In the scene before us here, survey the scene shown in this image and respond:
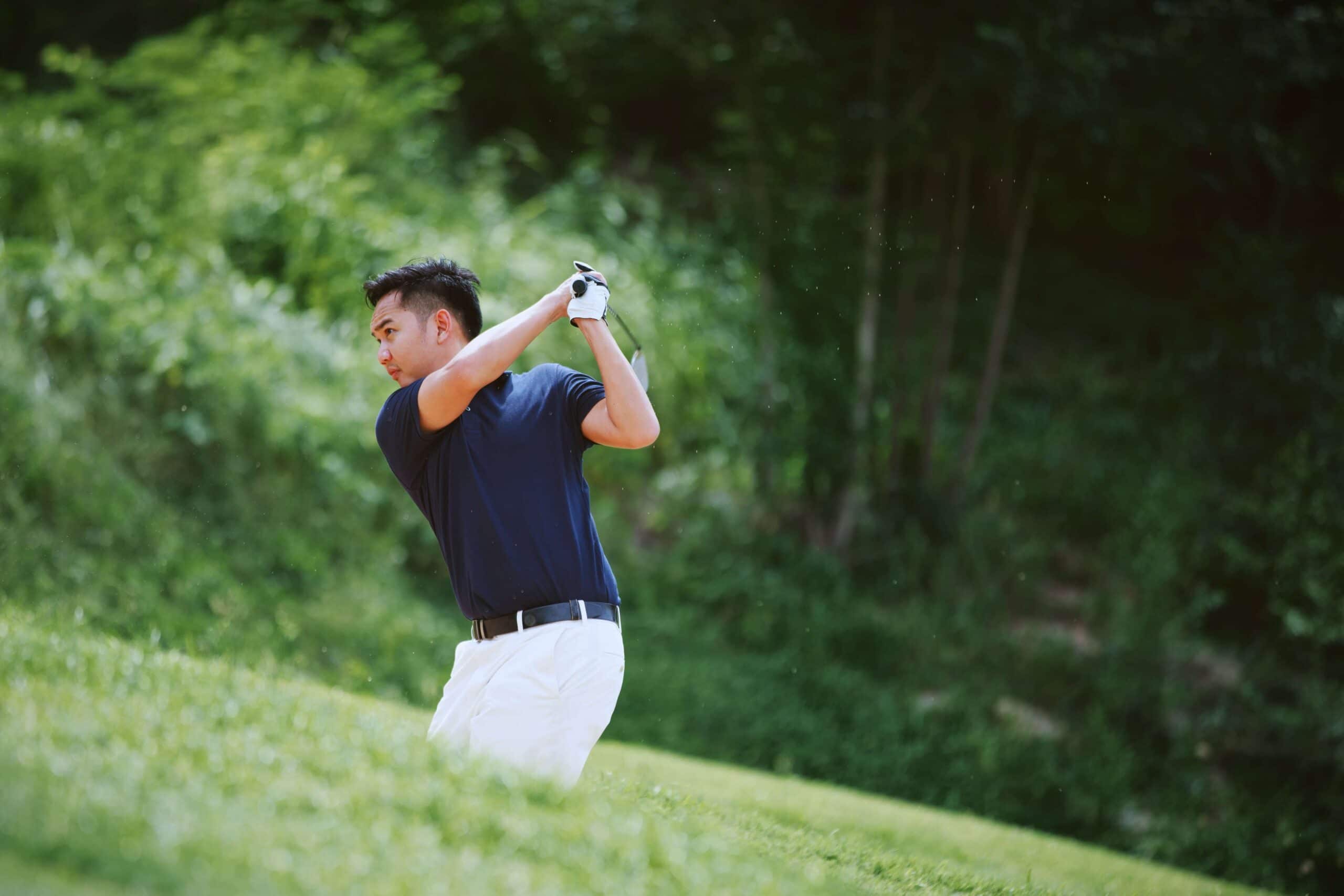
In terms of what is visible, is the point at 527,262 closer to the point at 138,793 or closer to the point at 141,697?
the point at 141,697

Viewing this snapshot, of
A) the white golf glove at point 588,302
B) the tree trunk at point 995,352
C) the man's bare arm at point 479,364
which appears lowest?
the tree trunk at point 995,352

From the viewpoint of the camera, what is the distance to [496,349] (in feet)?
13.4

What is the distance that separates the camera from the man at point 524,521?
4.14 metres

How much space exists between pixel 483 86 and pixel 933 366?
753 cm

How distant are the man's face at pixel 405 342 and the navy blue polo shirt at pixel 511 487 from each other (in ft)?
0.53

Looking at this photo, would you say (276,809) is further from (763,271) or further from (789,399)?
(763,271)

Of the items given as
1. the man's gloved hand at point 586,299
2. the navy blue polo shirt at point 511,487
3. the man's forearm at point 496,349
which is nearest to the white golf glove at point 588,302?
the man's gloved hand at point 586,299

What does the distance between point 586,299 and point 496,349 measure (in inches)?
16.0

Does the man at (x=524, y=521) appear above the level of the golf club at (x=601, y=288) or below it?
below

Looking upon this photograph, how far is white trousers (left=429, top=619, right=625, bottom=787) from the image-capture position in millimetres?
4117

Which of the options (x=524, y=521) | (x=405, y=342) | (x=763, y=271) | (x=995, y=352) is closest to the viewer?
(x=524, y=521)

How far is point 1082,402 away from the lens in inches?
616

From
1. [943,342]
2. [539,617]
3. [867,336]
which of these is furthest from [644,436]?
[943,342]

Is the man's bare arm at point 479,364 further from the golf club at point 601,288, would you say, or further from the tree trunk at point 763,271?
the tree trunk at point 763,271
